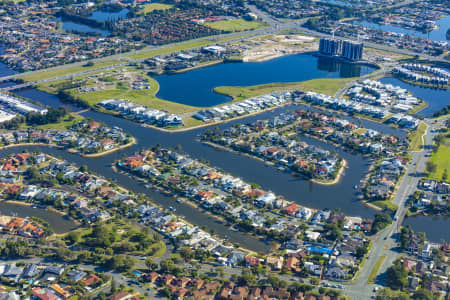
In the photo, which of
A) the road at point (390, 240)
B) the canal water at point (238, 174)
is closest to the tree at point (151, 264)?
the canal water at point (238, 174)

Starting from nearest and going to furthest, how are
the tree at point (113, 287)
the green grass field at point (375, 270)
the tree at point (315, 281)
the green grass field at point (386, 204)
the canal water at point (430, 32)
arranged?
the tree at point (113, 287)
the tree at point (315, 281)
the green grass field at point (375, 270)
the green grass field at point (386, 204)
the canal water at point (430, 32)

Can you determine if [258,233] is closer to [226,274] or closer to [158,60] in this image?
[226,274]

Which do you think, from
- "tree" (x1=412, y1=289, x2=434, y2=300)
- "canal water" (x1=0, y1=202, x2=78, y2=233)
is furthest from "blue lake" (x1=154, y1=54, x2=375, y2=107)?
"tree" (x1=412, y1=289, x2=434, y2=300)

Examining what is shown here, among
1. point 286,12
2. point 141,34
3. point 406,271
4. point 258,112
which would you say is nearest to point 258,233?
point 406,271

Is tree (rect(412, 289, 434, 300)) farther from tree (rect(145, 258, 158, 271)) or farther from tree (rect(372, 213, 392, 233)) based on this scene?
tree (rect(145, 258, 158, 271))

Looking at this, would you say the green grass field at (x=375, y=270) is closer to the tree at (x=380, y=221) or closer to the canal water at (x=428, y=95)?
the tree at (x=380, y=221)

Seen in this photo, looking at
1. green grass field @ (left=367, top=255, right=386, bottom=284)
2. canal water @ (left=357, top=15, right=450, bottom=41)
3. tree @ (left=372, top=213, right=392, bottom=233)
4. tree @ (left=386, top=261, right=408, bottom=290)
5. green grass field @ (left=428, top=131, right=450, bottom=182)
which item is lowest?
green grass field @ (left=367, top=255, right=386, bottom=284)
